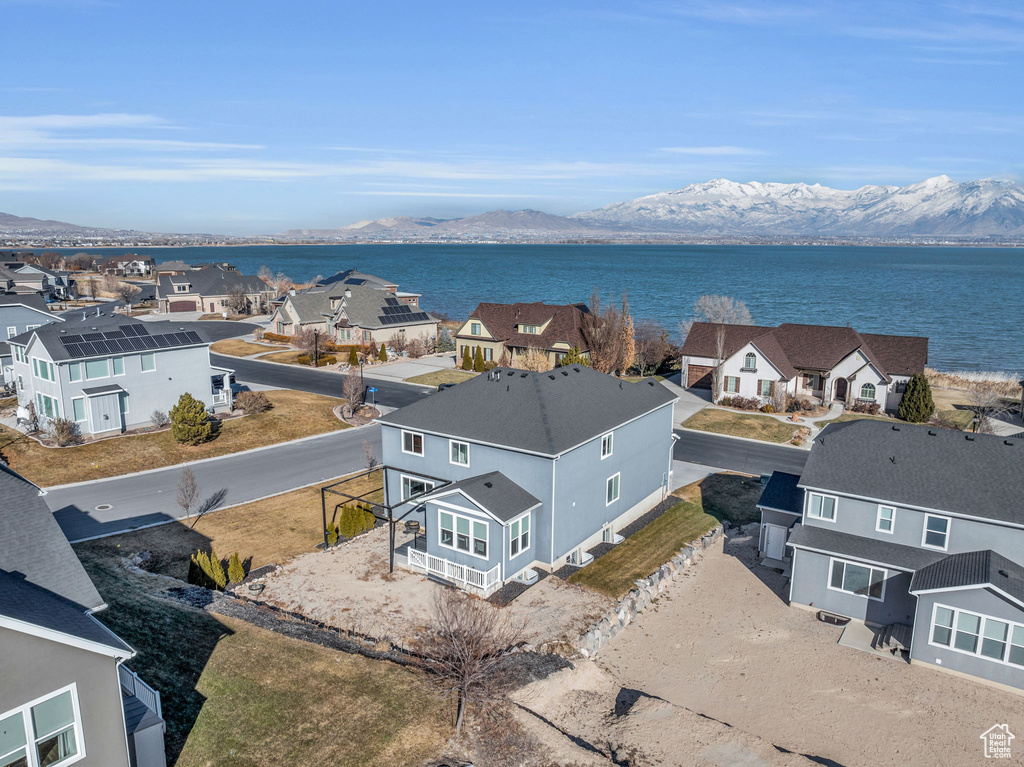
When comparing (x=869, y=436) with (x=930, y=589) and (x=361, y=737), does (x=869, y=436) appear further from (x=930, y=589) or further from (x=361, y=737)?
(x=361, y=737)

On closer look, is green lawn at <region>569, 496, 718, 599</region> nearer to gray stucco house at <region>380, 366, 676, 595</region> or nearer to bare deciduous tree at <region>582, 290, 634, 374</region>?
gray stucco house at <region>380, 366, 676, 595</region>

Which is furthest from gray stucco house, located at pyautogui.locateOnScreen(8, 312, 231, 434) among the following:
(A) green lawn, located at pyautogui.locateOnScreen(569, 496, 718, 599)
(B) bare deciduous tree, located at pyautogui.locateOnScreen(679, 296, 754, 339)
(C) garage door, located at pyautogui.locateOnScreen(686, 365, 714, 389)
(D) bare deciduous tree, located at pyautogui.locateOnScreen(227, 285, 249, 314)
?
(D) bare deciduous tree, located at pyautogui.locateOnScreen(227, 285, 249, 314)

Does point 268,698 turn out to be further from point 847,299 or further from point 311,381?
point 847,299

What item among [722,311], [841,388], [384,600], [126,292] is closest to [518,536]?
[384,600]

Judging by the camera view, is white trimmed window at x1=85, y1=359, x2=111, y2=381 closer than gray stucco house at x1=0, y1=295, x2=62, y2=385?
Yes

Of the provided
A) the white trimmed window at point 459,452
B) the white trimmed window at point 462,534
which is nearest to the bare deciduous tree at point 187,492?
the white trimmed window at point 459,452
